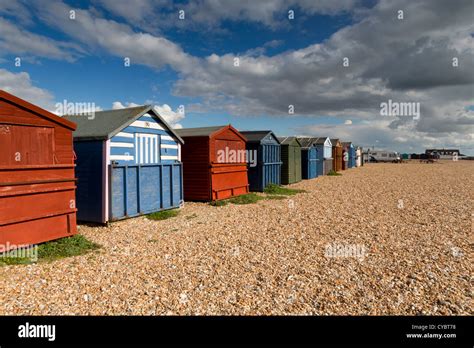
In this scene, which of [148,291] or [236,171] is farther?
[236,171]

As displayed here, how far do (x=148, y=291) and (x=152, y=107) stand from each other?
7.92 metres

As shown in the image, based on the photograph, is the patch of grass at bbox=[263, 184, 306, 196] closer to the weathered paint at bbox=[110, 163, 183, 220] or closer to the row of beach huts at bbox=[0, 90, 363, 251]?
the row of beach huts at bbox=[0, 90, 363, 251]

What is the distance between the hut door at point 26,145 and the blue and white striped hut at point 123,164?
2.33 meters

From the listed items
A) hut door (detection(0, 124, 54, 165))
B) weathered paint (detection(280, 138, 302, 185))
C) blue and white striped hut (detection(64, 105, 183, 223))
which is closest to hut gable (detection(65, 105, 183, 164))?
blue and white striped hut (detection(64, 105, 183, 223))

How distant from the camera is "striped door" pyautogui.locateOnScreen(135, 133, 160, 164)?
37.6 ft

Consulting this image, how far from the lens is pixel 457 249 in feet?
25.9

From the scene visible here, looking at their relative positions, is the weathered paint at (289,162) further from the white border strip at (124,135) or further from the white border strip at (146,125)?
the white border strip at (124,135)

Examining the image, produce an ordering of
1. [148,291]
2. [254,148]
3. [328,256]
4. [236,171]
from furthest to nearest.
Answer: [254,148] → [236,171] → [328,256] → [148,291]

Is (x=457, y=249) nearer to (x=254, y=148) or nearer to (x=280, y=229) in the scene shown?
(x=280, y=229)

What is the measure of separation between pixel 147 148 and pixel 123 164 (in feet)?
4.56

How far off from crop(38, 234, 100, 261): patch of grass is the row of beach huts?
0.19 m
